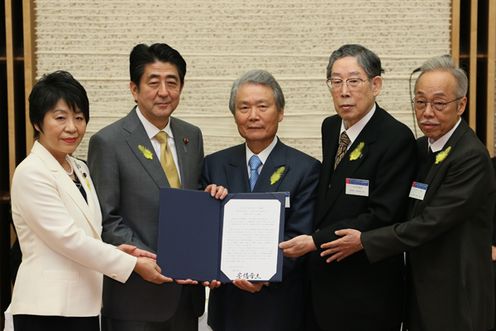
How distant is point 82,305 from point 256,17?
241 cm

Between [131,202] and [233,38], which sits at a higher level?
[233,38]

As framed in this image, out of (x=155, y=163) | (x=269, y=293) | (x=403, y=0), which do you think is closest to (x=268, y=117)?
(x=155, y=163)

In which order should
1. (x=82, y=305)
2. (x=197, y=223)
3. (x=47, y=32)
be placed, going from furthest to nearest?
(x=47, y=32), (x=197, y=223), (x=82, y=305)

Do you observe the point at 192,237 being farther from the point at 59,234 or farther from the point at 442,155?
the point at 442,155

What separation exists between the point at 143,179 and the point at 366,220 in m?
0.91

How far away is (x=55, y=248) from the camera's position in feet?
8.05

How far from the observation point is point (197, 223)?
265cm

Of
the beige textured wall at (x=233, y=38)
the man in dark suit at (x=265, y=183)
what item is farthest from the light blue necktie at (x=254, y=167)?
the beige textured wall at (x=233, y=38)

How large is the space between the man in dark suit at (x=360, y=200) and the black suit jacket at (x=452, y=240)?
4.5 inches

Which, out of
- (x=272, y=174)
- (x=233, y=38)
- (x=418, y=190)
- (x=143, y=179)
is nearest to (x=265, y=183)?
(x=272, y=174)

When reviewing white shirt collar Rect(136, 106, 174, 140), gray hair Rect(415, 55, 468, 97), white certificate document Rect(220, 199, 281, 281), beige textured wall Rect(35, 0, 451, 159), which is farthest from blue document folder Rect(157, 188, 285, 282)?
beige textured wall Rect(35, 0, 451, 159)

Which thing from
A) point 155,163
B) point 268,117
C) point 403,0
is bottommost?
point 155,163

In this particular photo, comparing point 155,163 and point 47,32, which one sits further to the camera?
point 47,32

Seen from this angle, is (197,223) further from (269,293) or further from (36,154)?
(36,154)
